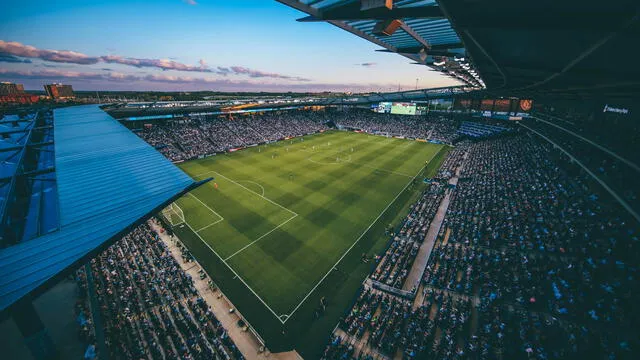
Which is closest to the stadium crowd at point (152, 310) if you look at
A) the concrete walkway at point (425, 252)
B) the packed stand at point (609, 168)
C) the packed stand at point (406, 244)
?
the packed stand at point (406, 244)

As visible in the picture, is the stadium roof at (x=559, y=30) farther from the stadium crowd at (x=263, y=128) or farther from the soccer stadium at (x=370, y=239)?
the stadium crowd at (x=263, y=128)

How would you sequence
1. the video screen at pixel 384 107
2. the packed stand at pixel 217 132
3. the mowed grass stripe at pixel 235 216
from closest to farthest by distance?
the mowed grass stripe at pixel 235 216
the packed stand at pixel 217 132
the video screen at pixel 384 107

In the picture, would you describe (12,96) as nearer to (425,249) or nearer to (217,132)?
(217,132)

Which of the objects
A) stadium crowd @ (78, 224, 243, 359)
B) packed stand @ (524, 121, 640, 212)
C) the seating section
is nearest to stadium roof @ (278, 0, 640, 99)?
packed stand @ (524, 121, 640, 212)

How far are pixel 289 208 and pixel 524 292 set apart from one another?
2108 cm

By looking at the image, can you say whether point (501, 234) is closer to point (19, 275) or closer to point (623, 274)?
point (623, 274)

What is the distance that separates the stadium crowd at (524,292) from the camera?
1256 centimetres

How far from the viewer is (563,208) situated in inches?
844

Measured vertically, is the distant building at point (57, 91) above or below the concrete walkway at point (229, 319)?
above

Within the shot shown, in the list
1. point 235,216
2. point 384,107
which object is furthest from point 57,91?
point 384,107

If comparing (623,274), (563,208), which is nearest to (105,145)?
(623,274)

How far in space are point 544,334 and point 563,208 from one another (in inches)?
540

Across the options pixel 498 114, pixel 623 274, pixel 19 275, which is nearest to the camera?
pixel 19 275

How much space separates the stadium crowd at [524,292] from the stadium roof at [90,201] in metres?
11.7
